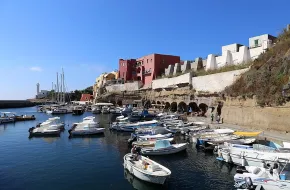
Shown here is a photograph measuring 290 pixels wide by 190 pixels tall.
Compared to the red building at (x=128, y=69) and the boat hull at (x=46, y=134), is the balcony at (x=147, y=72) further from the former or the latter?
the boat hull at (x=46, y=134)

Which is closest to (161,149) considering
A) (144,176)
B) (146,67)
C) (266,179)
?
(144,176)

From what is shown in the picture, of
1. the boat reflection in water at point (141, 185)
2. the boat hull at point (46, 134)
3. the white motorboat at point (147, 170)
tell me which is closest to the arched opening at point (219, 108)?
the white motorboat at point (147, 170)

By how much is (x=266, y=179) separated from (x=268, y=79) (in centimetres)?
1940

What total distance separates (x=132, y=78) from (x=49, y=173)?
65.1 meters

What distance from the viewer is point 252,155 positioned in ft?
58.6

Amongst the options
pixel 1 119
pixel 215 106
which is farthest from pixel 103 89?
pixel 215 106

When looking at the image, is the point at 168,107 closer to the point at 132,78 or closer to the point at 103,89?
the point at 132,78

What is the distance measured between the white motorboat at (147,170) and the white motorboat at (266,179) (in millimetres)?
4279

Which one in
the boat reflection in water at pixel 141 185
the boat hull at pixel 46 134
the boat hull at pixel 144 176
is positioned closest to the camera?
the boat hull at pixel 144 176

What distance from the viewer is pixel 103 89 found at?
293ft

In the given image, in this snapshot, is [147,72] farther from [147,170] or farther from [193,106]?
[147,170]

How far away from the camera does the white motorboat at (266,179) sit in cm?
1316

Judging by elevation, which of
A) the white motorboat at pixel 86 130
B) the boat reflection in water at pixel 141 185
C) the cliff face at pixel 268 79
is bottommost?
the boat reflection in water at pixel 141 185

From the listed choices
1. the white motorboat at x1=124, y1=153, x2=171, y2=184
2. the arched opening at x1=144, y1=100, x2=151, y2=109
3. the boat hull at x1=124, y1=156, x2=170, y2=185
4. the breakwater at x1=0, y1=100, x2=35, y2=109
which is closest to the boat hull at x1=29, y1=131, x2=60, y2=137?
the white motorboat at x1=124, y1=153, x2=171, y2=184
